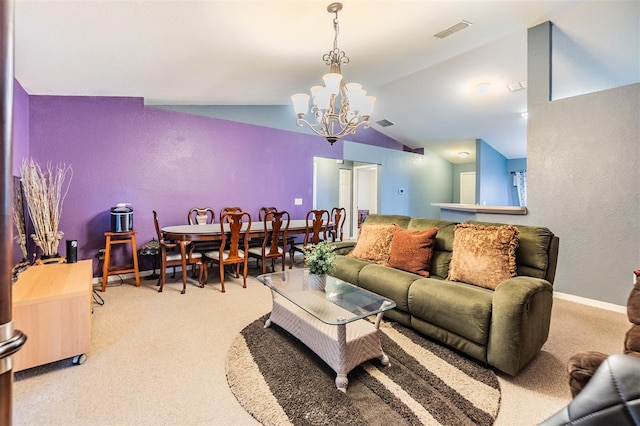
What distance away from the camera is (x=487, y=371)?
1979mm

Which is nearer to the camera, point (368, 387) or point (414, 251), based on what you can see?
point (368, 387)

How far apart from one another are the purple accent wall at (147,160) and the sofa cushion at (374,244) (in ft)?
8.20

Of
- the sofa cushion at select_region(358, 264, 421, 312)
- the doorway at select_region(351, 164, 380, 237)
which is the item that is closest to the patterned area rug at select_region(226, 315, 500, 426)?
the sofa cushion at select_region(358, 264, 421, 312)

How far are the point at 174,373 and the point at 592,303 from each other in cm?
414

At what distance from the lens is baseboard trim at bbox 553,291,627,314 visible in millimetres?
3119

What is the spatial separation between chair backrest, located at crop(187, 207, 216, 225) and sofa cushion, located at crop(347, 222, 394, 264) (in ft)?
7.99

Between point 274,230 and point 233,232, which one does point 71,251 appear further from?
point 274,230

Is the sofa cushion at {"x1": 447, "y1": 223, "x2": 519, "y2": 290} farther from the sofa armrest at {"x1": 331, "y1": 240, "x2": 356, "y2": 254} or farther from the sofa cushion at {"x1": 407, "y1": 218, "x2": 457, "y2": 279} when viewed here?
the sofa armrest at {"x1": 331, "y1": 240, "x2": 356, "y2": 254}

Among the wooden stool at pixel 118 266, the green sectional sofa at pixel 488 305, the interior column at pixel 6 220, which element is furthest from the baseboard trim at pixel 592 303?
the wooden stool at pixel 118 266

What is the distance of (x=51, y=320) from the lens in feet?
6.40

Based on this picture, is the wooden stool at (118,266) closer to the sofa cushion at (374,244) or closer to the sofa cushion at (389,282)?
the sofa cushion at (374,244)

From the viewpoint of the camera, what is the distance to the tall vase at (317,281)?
2569 mm

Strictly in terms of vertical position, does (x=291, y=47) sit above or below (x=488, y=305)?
above

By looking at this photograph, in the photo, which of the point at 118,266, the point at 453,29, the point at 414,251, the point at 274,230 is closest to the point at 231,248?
the point at 274,230
